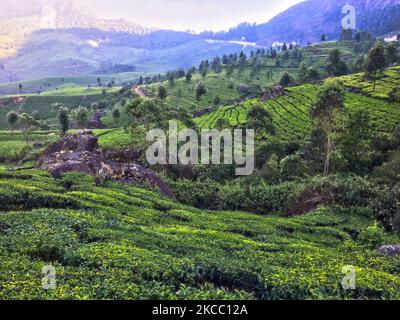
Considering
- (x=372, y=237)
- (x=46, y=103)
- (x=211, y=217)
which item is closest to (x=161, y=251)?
(x=211, y=217)

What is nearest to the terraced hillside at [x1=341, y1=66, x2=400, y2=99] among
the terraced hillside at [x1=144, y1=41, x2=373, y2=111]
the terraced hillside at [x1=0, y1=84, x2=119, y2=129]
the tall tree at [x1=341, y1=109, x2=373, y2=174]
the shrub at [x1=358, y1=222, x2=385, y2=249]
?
the terraced hillside at [x1=144, y1=41, x2=373, y2=111]

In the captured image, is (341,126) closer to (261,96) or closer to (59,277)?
(59,277)

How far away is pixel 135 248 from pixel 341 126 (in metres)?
41.3

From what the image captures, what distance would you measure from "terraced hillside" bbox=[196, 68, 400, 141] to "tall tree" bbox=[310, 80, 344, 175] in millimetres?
15536

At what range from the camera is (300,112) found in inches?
3216

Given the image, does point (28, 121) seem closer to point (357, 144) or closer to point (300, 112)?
point (300, 112)

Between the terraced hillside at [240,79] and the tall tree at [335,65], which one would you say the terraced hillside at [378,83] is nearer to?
the tall tree at [335,65]

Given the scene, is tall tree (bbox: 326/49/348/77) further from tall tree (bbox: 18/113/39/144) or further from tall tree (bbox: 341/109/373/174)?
tall tree (bbox: 18/113/39/144)

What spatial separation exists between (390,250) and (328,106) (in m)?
27.1

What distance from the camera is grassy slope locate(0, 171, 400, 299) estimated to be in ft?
53.6

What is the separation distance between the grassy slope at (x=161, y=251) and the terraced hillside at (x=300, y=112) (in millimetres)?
39786

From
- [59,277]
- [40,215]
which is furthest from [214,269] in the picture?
[40,215]

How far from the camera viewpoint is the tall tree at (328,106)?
47.0 m

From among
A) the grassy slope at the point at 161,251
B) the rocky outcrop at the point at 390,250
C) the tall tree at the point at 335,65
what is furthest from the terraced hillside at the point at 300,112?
the rocky outcrop at the point at 390,250
